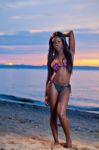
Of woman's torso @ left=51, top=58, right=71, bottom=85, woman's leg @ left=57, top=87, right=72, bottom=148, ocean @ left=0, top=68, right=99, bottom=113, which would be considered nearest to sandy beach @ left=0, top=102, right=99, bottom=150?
woman's leg @ left=57, top=87, right=72, bottom=148

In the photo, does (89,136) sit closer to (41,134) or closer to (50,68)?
(41,134)

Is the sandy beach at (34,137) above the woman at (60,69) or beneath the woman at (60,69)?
beneath

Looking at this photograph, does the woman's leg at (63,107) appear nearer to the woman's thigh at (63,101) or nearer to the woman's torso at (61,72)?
the woman's thigh at (63,101)

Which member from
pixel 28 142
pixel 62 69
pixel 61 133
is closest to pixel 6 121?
pixel 61 133

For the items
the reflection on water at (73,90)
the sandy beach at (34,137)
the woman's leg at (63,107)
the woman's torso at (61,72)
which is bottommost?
the reflection on water at (73,90)

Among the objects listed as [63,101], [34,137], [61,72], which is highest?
[61,72]

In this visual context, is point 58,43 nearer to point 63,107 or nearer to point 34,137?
point 63,107

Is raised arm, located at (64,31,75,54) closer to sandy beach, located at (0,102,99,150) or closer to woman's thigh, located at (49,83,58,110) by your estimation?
woman's thigh, located at (49,83,58,110)

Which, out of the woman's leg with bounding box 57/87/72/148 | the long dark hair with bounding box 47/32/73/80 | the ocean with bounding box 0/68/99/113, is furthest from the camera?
the ocean with bounding box 0/68/99/113

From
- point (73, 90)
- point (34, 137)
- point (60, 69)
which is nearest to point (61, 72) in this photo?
point (60, 69)

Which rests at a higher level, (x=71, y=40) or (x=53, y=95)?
(x=71, y=40)

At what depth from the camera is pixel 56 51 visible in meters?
8.38

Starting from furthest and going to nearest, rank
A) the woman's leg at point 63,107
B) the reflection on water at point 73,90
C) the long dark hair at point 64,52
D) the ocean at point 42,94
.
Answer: the reflection on water at point 73,90, the ocean at point 42,94, the long dark hair at point 64,52, the woman's leg at point 63,107

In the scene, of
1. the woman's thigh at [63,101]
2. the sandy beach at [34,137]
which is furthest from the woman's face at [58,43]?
the sandy beach at [34,137]
